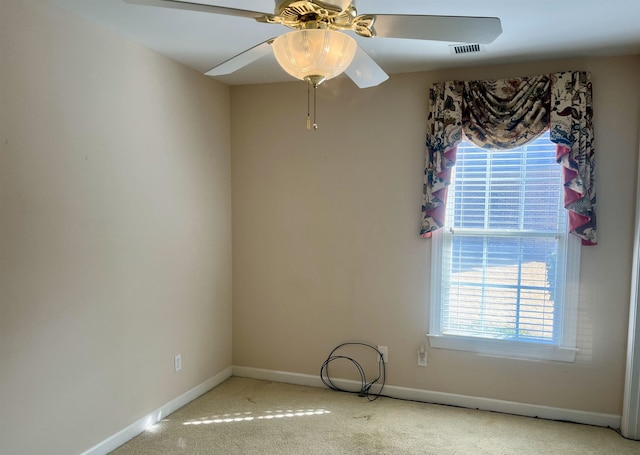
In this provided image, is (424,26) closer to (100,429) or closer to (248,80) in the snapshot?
(248,80)

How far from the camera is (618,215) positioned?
2684 mm

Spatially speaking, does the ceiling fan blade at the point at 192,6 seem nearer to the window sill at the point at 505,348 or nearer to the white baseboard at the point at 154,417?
the white baseboard at the point at 154,417

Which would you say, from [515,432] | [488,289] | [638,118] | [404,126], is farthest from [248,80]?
[515,432]

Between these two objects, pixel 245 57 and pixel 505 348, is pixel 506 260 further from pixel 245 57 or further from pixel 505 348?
pixel 245 57

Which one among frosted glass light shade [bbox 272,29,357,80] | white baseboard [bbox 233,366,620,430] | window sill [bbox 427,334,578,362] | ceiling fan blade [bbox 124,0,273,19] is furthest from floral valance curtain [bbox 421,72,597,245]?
ceiling fan blade [bbox 124,0,273,19]

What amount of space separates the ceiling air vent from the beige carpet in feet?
7.65

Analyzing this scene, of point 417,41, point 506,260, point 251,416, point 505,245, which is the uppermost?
point 417,41

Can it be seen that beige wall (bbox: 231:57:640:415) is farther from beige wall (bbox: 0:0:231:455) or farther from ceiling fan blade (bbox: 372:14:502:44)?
ceiling fan blade (bbox: 372:14:502:44)

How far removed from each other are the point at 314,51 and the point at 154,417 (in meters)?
2.46

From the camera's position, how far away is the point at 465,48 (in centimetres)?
256

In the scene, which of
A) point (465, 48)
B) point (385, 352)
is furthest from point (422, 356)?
point (465, 48)

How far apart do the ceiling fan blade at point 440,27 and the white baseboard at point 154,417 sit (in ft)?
8.23

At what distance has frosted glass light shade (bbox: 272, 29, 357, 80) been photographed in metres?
1.45

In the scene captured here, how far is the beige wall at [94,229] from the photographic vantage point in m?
1.93
